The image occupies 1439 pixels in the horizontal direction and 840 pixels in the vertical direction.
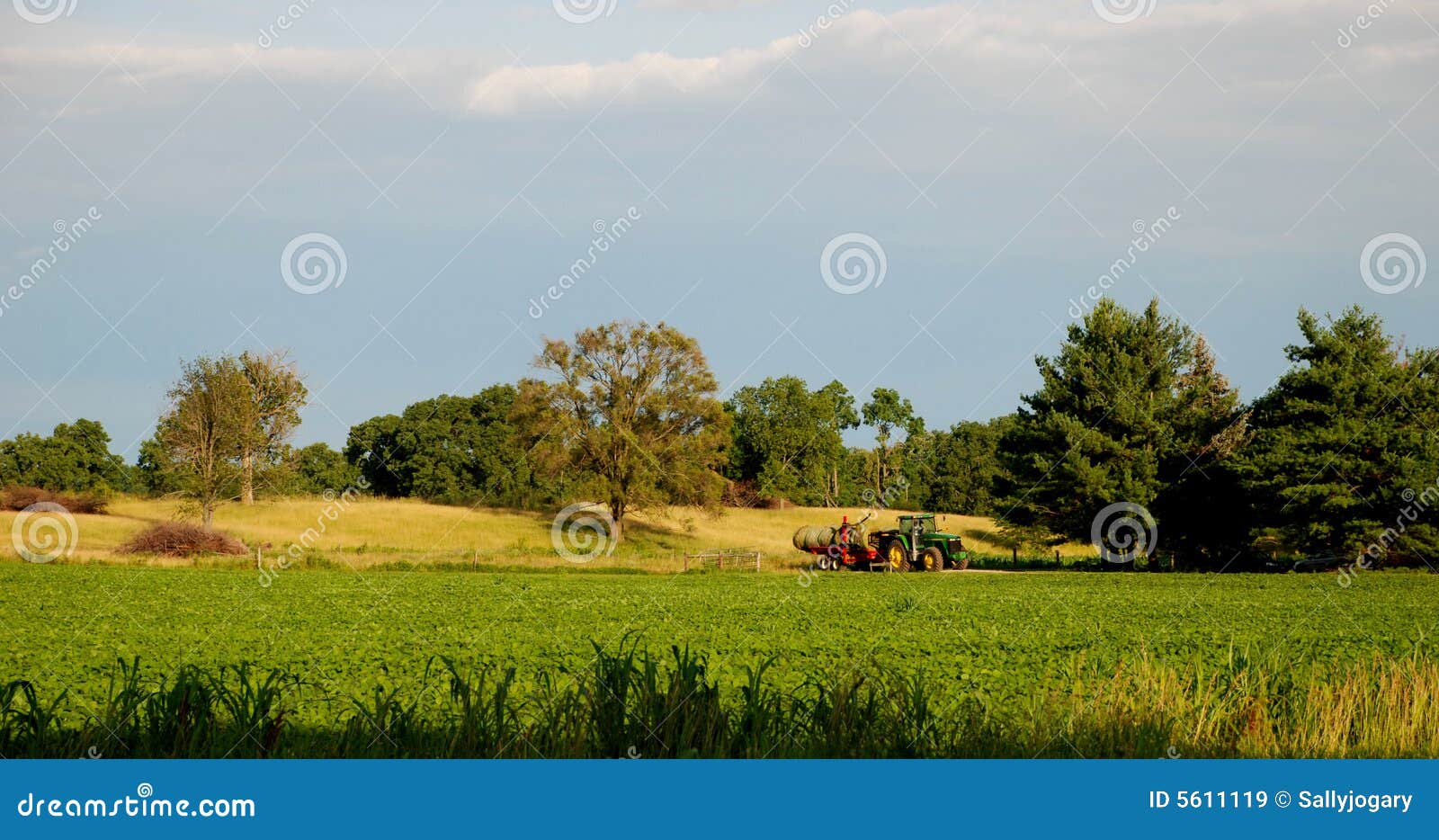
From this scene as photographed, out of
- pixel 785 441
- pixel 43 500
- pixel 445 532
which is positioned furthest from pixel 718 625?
pixel 785 441

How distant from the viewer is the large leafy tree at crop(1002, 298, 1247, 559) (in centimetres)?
5244

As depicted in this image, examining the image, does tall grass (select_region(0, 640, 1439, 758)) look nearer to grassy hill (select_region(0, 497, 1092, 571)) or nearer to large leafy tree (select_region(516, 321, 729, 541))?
grassy hill (select_region(0, 497, 1092, 571))

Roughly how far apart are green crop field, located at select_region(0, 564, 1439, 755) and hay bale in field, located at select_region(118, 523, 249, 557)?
16.5 feet

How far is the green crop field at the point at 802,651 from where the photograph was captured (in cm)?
793

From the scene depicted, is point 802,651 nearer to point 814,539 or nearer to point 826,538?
point 826,538

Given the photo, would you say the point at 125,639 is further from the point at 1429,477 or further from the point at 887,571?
the point at 1429,477

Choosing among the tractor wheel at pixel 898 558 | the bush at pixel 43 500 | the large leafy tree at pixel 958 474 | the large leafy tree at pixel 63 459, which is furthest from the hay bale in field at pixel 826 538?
the large leafy tree at pixel 63 459

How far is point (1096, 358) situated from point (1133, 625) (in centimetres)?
3365

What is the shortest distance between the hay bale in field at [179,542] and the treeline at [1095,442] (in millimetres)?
9145

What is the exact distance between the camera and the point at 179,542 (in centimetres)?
4903

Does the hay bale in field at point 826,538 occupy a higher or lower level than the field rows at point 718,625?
higher

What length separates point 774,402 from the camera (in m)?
89.6

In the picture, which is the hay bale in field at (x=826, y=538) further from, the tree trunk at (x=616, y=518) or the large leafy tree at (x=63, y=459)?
the large leafy tree at (x=63, y=459)

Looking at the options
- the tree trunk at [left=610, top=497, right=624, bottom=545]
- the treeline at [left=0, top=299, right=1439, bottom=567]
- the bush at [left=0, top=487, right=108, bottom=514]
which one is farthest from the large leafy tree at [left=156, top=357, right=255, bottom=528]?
the tree trunk at [left=610, top=497, right=624, bottom=545]
